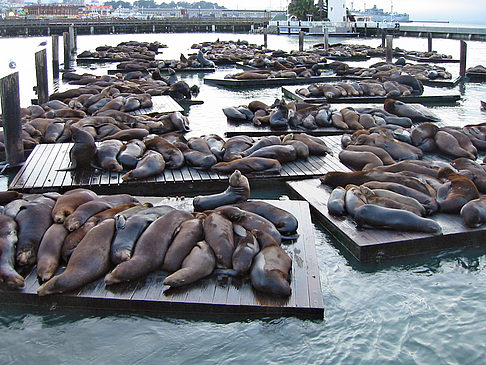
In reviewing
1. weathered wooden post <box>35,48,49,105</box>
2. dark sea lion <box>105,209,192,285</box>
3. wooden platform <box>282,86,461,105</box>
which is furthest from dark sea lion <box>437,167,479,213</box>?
weathered wooden post <box>35,48,49,105</box>

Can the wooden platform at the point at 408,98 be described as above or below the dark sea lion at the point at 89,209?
above

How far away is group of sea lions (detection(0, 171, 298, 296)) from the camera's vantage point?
Result: 3951mm

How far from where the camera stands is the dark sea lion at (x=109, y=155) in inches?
266

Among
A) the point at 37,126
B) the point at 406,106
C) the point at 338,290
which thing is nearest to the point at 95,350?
the point at 338,290

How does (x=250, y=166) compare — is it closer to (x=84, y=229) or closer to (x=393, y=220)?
(x=393, y=220)

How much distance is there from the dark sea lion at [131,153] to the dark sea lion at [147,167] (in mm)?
84

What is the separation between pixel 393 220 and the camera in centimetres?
500

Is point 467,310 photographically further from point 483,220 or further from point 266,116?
point 266,116

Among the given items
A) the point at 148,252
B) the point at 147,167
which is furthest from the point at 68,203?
the point at 147,167

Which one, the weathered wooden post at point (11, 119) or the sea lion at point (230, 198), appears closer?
the sea lion at point (230, 198)

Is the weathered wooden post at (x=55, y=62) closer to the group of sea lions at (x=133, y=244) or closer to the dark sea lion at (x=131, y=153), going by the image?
the dark sea lion at (x=131, y=153)

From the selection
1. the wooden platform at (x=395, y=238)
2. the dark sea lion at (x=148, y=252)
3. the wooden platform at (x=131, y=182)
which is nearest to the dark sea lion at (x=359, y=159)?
the wooden platform at (x=131, y=182)

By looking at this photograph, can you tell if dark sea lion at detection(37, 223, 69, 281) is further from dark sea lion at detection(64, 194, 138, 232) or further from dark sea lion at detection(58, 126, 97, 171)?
dark sea lion at detection(58, 126, 97, 171)

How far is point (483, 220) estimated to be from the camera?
515 centimetres
